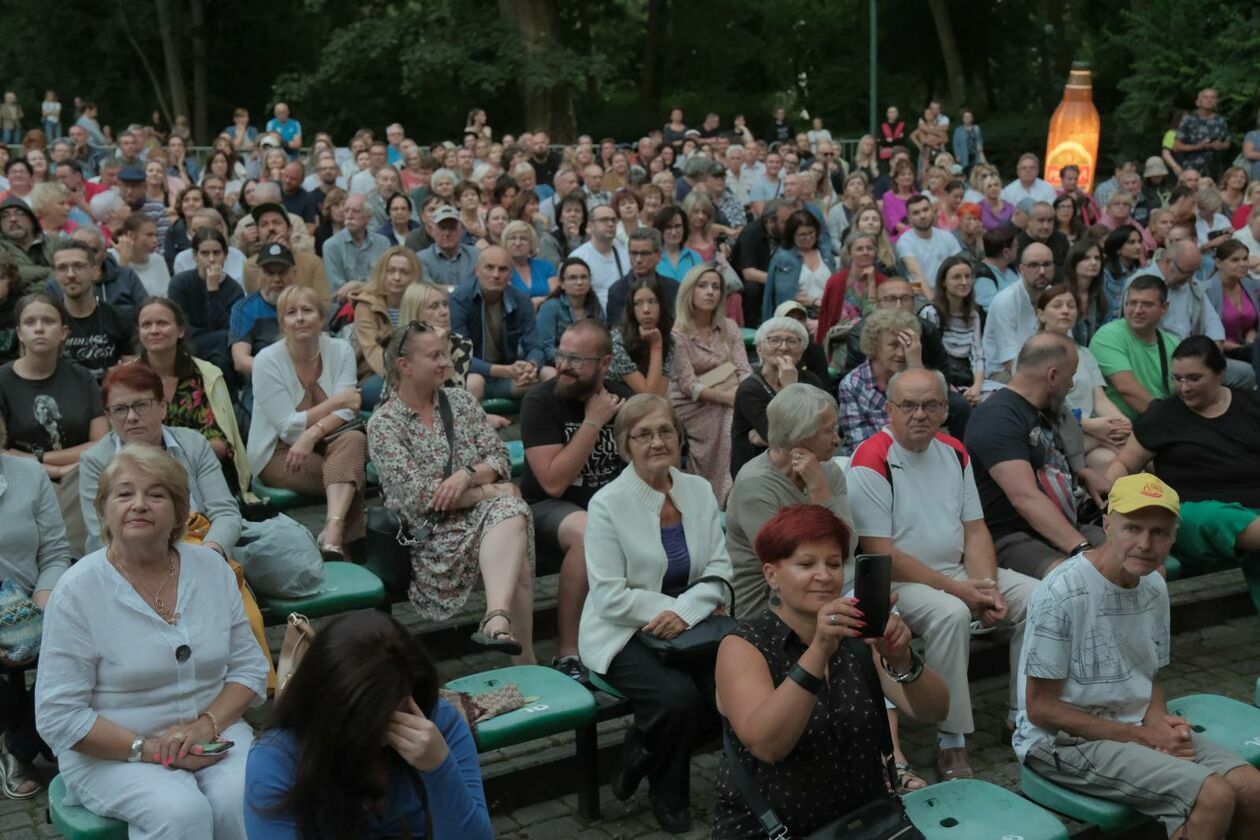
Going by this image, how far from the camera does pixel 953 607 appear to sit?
516cm

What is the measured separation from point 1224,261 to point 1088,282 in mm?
1205

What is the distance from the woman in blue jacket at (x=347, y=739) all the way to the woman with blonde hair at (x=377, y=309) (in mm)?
4591

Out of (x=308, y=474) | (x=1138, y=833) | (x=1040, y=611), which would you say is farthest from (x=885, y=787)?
(x=308, y=474)

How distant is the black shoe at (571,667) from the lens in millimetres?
5152

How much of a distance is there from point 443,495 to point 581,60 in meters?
22.1

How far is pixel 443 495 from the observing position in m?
5.47

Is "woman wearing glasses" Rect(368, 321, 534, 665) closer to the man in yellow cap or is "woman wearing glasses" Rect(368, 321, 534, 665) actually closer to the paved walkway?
the paved walkway

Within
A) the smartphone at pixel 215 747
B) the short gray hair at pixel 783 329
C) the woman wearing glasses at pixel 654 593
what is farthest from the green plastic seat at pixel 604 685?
the short gray hair at pixel 783 329

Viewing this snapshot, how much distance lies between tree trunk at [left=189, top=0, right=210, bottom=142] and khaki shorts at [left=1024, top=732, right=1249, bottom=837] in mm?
30247

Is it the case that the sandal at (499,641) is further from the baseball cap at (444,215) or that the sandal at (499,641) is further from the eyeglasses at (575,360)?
the baseball cap at (444,215)

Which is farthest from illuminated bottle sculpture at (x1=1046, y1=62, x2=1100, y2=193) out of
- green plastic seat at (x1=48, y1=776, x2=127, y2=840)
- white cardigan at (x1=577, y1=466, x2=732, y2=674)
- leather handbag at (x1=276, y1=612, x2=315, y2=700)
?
green plastic seat at (x1=48, y1=776, x2=127, y2=840)

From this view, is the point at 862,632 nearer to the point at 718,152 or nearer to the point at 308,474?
the point at 308,474

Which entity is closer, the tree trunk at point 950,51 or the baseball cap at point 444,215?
the baseball cap at point 444,215

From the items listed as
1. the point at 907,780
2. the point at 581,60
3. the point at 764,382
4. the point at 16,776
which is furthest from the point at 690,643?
the point at 581,60
